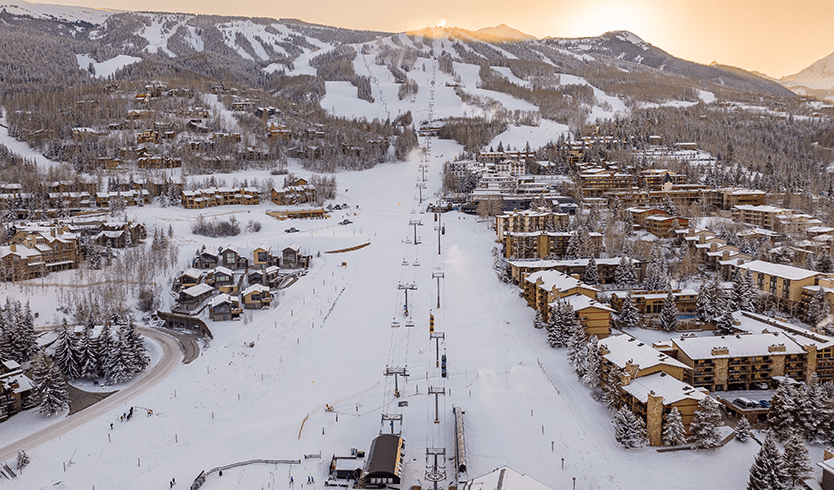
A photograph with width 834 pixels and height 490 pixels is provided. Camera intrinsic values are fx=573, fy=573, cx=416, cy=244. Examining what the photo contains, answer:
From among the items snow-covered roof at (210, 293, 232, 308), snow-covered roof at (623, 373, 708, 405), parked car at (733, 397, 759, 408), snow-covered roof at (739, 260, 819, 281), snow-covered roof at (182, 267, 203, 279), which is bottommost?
parked car at (733, 397, 759, 408)

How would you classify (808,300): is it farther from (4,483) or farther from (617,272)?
(4,483)

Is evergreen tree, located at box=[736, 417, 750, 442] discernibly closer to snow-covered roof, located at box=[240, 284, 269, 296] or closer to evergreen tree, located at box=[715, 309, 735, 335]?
evergreen tree, located at box=[715, 309, 735, 335]

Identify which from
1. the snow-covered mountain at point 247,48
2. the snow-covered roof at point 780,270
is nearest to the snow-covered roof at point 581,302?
the snow-covered roof at point 780,270

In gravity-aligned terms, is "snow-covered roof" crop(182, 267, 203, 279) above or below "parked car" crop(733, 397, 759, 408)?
above

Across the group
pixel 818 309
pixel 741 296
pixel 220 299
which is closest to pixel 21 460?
pixel 220 299

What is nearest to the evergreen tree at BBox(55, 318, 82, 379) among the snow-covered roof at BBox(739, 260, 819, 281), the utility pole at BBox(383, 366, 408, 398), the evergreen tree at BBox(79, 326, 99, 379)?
the evergreen tree at BBox(79, 326, 99, 379)

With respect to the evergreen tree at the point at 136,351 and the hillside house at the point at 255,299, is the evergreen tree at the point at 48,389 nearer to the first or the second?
the evergreen tree at the point at 136,351

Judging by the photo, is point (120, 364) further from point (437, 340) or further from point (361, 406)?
point (437, 340)
